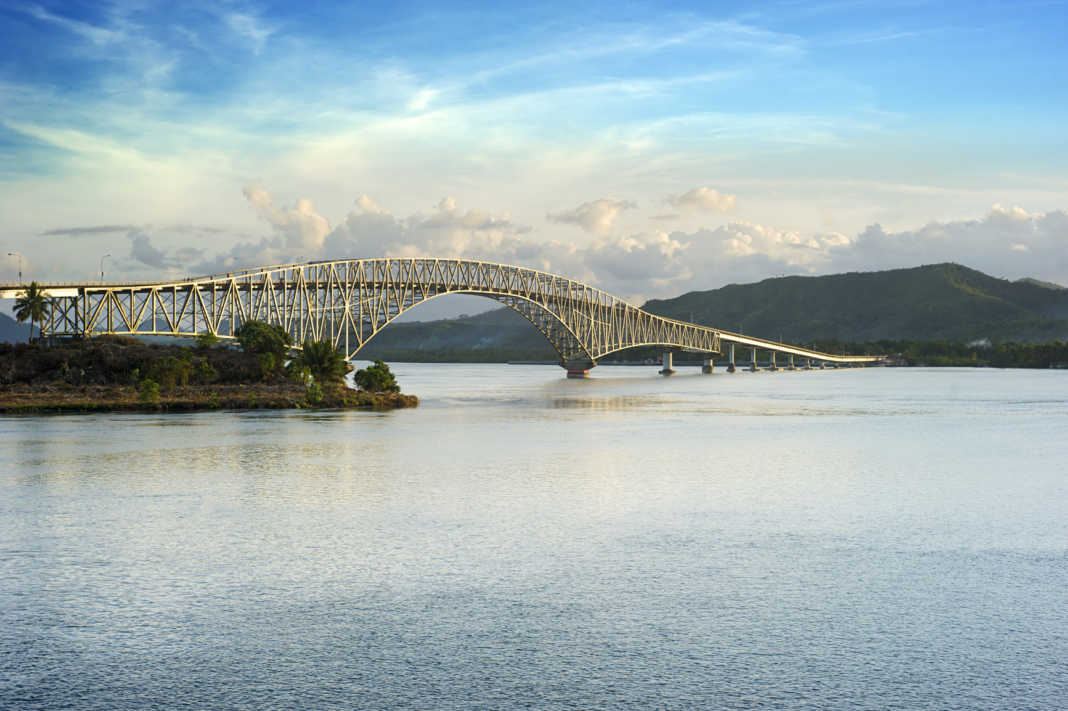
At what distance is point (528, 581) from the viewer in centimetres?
1577

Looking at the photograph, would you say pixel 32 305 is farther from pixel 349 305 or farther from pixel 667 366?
pixel 667 366

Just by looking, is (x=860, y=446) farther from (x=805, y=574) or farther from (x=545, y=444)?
(x=805, y=574)

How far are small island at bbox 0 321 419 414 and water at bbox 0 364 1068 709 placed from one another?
28026 mm

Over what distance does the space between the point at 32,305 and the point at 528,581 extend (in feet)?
239

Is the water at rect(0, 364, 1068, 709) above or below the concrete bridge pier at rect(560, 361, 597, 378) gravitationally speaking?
below

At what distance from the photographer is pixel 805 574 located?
16.4m

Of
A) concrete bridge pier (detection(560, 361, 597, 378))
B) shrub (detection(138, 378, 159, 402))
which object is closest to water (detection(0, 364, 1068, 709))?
shrub (detection(138, 378, 159, 402))

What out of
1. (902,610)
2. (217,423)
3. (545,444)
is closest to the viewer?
(902,610)

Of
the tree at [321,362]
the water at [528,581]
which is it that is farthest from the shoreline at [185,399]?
the water at [528,581]

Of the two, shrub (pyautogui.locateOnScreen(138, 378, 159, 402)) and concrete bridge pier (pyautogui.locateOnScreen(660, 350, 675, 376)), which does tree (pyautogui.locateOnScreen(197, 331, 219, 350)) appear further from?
concrete bridge pier (pyautogui.locateOnScreen(660, 350, 675, 376))

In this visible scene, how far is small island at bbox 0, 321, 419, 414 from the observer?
207 feet

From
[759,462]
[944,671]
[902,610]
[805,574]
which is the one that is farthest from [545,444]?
[944,671]

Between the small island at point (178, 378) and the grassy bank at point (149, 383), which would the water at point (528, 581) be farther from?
the small island at point (178, 378)

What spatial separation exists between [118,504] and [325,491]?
5312mm
